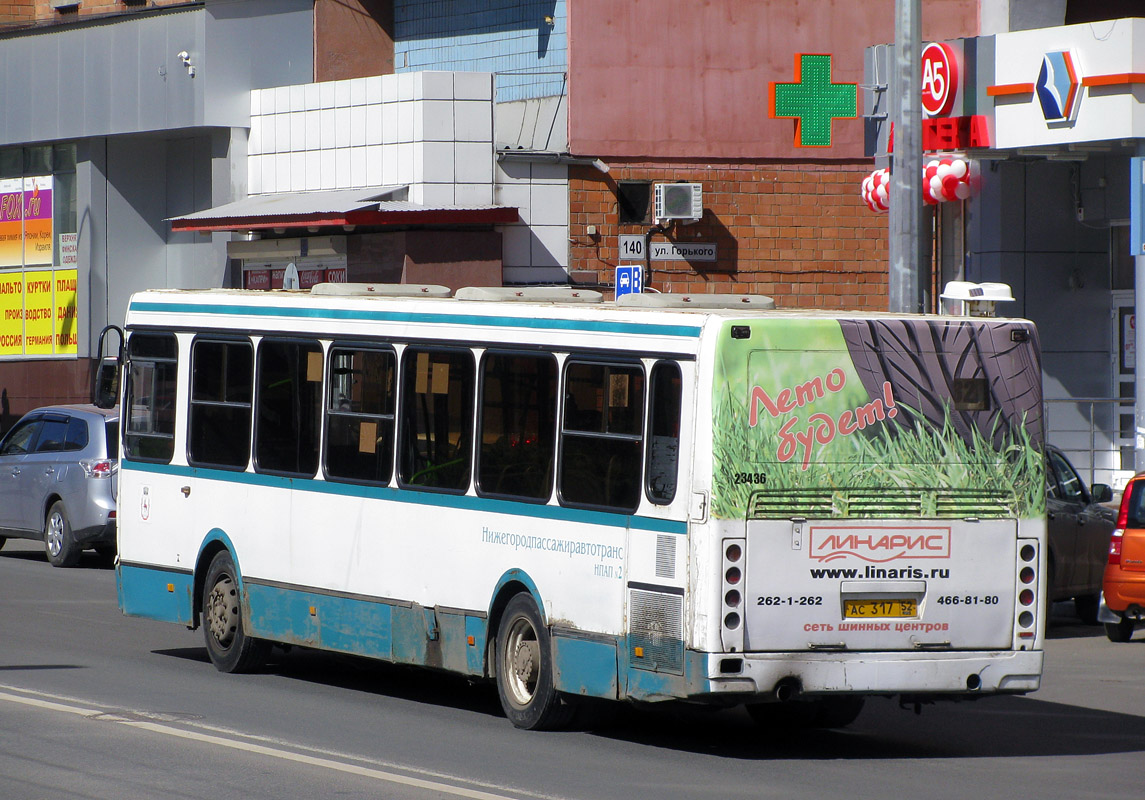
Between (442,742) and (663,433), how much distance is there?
79.6 inches

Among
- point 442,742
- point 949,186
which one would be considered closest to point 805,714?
point 442,742

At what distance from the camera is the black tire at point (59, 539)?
20.6 metres

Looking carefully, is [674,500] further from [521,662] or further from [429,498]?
[429,498]

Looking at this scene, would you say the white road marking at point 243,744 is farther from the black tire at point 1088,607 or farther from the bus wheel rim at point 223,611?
the black tire at point 1088,607

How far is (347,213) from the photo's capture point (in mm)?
24641

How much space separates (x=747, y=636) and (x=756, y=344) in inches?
57.6

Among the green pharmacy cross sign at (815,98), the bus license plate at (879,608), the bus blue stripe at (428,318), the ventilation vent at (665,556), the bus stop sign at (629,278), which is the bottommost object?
the bus license plate at (879,608)

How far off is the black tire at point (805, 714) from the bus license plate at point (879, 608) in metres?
1.47

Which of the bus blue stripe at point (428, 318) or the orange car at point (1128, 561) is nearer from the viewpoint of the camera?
the bus blue stripe at point (428, 318)

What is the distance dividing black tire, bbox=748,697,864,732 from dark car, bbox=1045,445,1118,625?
5.72 metres

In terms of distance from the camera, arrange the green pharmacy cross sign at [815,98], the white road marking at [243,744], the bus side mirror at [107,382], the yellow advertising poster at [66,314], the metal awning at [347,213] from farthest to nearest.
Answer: the yellow advertising poster at [66,314] < the metal awning at [347,213] < the green pharmacy cross sign at [815,98] < the bus side mirror at [107,382] < the white road marking at [243,744]

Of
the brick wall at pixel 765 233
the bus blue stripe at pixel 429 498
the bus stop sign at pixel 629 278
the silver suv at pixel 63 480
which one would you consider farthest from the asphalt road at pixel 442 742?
the brick wall at pixel 765 233

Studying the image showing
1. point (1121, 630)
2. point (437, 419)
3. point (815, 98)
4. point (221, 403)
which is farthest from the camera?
point (815, 98)

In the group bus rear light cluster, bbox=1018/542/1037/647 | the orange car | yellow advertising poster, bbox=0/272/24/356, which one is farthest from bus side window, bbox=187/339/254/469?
yellow advertising poster, bbox=0/272/24/356
